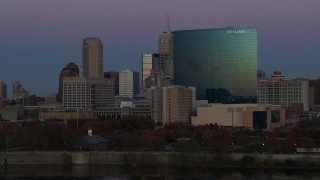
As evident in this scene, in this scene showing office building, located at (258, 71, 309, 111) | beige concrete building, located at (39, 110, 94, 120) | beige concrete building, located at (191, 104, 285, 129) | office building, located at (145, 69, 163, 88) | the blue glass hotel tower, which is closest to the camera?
beige concrete building, located at (191, 104, 285, 129)

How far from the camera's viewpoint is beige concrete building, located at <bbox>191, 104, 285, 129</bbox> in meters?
106

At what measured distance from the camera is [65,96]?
148250mm

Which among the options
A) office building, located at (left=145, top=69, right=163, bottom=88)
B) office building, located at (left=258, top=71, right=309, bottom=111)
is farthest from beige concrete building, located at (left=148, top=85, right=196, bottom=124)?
office building, located at (left=258, top=71, right=309, bottom=111)

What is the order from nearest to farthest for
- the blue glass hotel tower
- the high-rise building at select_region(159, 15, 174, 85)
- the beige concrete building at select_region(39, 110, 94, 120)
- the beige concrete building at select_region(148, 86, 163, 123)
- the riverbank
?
the riverbank, the beige concrete building at select_region(148, 86, 163, 123), the beige concrete building at select_region(39, 110, 94, 120), the blue glass hotel tower, the high-rise building at select_region(159, 15, 174, 85)

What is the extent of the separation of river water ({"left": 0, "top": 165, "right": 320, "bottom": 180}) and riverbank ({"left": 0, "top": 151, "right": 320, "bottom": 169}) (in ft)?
6.26

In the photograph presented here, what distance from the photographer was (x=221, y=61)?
145 m

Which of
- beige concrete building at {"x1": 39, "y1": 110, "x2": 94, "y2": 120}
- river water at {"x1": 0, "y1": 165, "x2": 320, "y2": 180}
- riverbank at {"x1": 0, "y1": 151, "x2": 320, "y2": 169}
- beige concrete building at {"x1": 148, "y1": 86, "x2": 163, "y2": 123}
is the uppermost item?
beige concrete building at {"x1": 148, "y1": 86, "x2": 163, "y2": 123}

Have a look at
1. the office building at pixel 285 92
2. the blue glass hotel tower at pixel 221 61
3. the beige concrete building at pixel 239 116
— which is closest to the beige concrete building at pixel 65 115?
the beige concrete building at pixel 239 116

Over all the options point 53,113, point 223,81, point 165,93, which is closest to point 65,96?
point 53,113

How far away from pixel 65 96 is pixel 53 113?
67.3ft

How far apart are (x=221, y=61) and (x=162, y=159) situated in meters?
84.4

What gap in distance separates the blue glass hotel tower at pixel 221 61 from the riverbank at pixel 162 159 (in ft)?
268

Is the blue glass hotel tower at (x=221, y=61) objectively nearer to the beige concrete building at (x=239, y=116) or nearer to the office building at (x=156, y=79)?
the office building at (x=156, y=79)

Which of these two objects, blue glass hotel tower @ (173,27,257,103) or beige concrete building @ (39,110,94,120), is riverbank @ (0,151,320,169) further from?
blue glass hotel tower @ (173,27,257,103)
